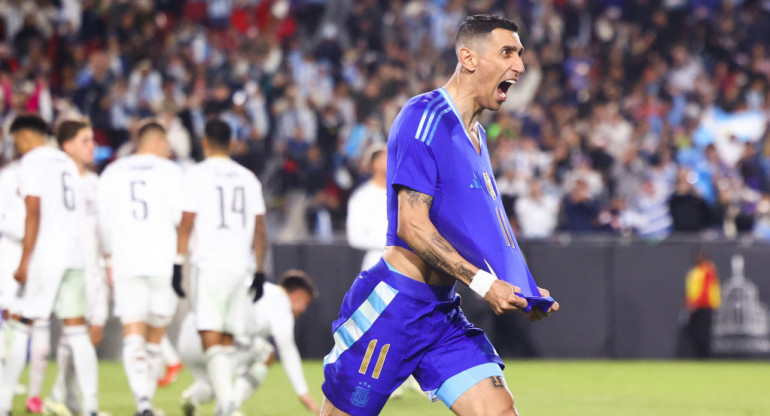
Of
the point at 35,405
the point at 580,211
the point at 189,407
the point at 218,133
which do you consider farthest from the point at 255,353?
the point at 580,211

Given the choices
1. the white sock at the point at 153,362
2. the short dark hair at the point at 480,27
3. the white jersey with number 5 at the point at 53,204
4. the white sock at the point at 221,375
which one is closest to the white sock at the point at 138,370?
the white sock at the point at 153,362

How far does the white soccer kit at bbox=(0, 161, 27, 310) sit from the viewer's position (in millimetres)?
9281

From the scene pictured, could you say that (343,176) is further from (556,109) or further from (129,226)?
(129,226)

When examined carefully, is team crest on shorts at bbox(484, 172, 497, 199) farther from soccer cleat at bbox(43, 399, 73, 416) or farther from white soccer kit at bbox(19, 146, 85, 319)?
soccer cleat at bbox(43, 399, 73, 416)

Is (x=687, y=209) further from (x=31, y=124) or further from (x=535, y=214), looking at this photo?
(x=31, y=124)

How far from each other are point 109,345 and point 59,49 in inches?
226

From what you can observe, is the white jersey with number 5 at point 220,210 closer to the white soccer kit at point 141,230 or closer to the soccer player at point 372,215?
the white soccer kit at point 141,230

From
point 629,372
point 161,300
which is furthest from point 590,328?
point 161,300

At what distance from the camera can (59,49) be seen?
728 inches

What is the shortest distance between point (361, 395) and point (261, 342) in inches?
169

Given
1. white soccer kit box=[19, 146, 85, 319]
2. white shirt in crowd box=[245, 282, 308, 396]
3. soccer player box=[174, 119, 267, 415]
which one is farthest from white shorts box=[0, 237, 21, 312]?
white shirt in crowd box=[245, 282, 308, 396]

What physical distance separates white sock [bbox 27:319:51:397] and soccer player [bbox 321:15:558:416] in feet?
13.7

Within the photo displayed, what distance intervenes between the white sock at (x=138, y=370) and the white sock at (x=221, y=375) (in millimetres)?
512

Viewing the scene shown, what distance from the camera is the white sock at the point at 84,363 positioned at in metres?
8.38
